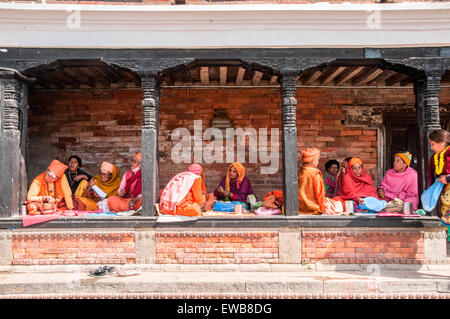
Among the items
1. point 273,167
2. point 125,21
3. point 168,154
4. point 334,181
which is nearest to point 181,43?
point 125,21

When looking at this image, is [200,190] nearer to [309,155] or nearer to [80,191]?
[309,155]

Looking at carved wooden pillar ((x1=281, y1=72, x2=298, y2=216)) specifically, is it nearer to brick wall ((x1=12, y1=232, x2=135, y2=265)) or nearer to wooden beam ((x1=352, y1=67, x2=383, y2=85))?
wooden beam ((x1=352, y1=67, x2=383, y2=85))

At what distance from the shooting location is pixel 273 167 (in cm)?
740

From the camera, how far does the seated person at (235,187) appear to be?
640 centimetres

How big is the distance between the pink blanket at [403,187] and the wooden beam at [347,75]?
1940mm

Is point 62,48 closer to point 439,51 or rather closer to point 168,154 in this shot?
point 168,154

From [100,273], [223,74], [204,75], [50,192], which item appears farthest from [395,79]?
[50,192]

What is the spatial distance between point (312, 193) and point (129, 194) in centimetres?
319

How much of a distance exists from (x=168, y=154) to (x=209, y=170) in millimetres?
941

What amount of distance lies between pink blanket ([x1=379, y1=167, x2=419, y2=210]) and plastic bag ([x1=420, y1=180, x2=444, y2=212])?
653 mm

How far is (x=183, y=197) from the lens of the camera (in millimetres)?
5324

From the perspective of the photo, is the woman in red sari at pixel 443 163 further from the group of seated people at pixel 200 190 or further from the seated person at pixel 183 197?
the seated person at pixel 183 197

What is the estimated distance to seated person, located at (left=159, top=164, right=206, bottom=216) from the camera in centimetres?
522

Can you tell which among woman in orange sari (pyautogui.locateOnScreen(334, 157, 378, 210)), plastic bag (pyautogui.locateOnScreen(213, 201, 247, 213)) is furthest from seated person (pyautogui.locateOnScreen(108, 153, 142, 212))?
woman in orange sari (pyautogui.locateOnScreen(334, 157, 378, 210))
